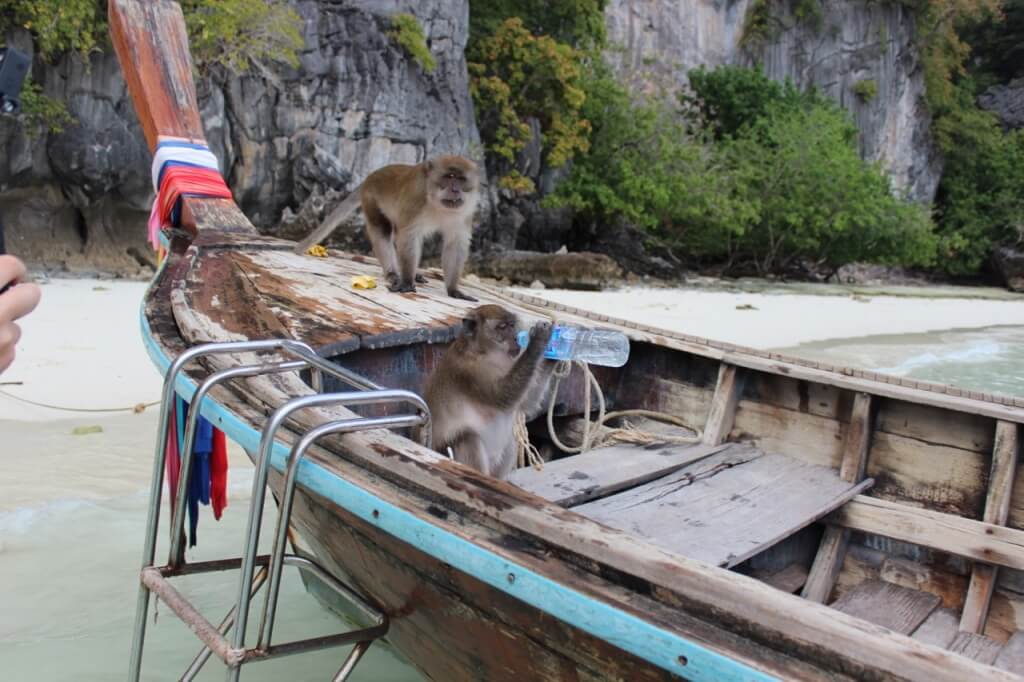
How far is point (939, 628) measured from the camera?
247 centimetres

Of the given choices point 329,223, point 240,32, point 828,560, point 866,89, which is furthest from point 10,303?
point 866,89

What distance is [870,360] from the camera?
10562 millimetres

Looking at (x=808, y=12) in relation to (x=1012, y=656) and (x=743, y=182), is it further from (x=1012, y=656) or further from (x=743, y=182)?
(x=1012, y=656)

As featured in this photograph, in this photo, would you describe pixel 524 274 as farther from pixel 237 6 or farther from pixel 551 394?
pixel 551 394

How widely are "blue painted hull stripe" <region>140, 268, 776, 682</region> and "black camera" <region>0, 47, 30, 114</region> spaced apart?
0.86 meters

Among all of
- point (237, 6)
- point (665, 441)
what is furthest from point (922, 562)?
point (237, 6)

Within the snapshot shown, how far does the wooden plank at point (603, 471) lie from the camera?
8.81ft

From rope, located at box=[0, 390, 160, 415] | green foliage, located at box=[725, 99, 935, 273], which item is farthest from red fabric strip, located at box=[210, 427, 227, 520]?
green foliage, located at box=[725, 99, 935, 273]

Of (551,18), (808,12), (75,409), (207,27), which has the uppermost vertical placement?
(808,12)

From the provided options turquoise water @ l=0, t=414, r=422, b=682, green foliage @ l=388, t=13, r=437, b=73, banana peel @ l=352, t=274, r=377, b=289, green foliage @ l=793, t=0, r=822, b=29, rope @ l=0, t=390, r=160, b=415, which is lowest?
turquoise water @ l=0, t=414, r=422, b=682

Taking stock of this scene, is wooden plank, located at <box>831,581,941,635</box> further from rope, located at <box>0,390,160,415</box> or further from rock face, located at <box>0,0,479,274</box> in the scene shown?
rock face, located at <box>0,0,479,274</box>

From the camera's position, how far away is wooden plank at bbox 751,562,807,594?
268 cm

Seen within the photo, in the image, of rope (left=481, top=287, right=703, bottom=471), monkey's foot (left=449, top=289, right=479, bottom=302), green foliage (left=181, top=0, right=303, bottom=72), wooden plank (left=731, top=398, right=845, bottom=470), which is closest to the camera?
wooden plank (left=731, top=398, right=845, bottom=470)

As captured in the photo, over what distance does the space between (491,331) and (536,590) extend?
1.54 metres
